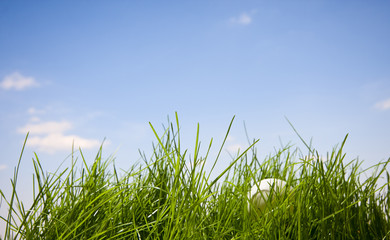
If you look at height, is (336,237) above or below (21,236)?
below

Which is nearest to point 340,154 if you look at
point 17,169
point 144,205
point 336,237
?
point 336,237

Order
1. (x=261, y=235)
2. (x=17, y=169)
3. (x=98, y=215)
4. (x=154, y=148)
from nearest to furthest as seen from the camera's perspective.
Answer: (x=17, y=169)
(x=261, y=235)
(x=98, y=215)
(x=154, y=148)

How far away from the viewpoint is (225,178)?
2799 mm

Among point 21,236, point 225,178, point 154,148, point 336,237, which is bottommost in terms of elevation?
point 336,237

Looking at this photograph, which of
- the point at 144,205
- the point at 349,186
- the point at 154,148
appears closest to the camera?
the point at 349,186

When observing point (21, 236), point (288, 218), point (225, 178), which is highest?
point (225, 178)

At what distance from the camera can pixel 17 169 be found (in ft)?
5.65

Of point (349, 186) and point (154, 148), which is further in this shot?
point (154, 148)

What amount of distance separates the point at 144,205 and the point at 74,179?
20.5 inches

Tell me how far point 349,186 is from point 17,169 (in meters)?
1.81

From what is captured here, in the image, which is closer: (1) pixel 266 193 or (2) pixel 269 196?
(2) pixel 269 196

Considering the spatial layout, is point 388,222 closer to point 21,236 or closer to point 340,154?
point 340,154

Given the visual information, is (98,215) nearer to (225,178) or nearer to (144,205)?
(144,205)

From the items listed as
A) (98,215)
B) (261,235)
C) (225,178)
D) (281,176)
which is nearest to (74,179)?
(98,215)
